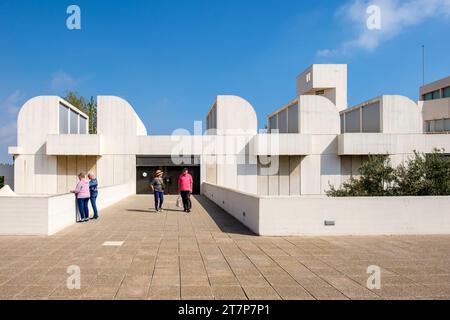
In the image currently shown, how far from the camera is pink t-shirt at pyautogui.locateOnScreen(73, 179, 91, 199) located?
1158cm

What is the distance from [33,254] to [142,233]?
3.07 meters

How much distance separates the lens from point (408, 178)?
474 inches

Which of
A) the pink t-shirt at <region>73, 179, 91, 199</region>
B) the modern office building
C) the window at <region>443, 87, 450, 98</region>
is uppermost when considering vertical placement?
the window at <region>443, 87, 450, 98</region>

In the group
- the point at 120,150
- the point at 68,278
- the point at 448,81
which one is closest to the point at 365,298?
the point at 68,278

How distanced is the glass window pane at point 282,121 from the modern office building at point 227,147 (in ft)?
7.95

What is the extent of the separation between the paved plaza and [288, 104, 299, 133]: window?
1861 cm

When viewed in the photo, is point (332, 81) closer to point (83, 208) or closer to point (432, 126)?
point (432, 126)

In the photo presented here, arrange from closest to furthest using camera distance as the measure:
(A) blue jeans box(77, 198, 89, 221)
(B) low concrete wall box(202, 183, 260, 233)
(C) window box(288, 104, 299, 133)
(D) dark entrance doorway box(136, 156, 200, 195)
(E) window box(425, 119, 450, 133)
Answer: (B) low concrete wall box(202, 183, 260, 233)
(A) blue jeans box(77, 198, 89, 221)
(D) dark entrance doorway box(136, 156, 200, 195)
(C) window box(288, 104, 299, 133)
(E) window box(425, 119, 450, 133)

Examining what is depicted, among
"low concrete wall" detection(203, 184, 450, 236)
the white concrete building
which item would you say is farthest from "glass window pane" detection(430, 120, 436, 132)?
"low concrete wall" detection(203, 184, 450, 236)

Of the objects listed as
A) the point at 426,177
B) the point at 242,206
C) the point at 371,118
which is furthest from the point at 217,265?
the point at 371,118

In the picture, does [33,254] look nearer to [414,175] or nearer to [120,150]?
[414,175]

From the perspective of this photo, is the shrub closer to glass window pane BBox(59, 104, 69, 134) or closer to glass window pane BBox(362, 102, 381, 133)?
glass window pane BBox(362, 102, 381, 133)

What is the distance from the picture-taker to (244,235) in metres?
9.81

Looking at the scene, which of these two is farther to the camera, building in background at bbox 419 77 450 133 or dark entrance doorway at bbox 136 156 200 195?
building in background at bbox 419 77 450 133
